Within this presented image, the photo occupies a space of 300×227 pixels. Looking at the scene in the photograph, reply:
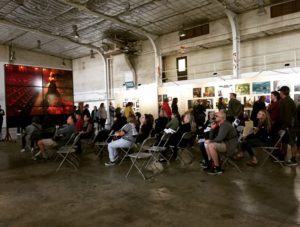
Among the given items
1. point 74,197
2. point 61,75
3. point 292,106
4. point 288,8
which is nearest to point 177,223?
point 74,197

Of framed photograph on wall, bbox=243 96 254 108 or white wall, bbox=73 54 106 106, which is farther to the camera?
white wall, bbox=73 54 106 106

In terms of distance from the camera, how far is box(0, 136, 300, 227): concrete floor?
9.79 feet

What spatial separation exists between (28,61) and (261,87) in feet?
45.7

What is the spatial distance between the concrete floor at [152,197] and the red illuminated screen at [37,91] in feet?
39.5

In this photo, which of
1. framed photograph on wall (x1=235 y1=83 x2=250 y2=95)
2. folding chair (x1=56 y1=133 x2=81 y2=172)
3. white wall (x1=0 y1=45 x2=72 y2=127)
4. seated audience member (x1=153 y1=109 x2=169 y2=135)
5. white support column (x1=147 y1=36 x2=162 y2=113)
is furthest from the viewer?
white wall (x1=0 y1=45 x2=72 y2=127)

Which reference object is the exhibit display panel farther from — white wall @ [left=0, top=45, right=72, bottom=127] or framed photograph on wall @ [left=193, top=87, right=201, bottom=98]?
framed photograph on wall @ [left=193, top=87, right=201, bottom=98]

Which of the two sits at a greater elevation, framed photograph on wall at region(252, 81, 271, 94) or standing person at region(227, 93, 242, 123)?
framed photograph on wall at region(252, 81, 271, 94)

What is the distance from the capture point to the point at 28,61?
17.2 m

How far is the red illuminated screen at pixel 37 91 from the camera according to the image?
1614 centimetres

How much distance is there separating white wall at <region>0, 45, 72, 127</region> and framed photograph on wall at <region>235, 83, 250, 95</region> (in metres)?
12.6

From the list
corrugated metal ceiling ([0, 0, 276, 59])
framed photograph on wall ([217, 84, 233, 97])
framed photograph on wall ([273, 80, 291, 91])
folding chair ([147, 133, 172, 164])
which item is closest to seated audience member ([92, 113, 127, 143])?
folding chair ([147, 133, 172, 164])

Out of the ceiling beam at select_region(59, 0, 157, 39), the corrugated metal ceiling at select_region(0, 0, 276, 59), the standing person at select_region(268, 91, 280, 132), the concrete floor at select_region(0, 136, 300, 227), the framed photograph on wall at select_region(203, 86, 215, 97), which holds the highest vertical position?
the corrugated metal ceiling at select_region(0, 0, 276, 59)

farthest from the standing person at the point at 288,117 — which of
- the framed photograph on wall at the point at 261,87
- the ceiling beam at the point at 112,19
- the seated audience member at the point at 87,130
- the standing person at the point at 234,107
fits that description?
the ceiling beam at the point at 112,19

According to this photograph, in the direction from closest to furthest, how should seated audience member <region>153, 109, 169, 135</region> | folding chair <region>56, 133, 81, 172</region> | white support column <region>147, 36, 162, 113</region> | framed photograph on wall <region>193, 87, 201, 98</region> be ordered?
1. folding chair <region>56, 133, 81, 172</region>
2. seated audience member <region>153, 109, 169, 135</region>
3. framed photograph on wall <region>193, 87, 201, 98</region>
4. white support column <region>147, 36, 162, 113</region>
